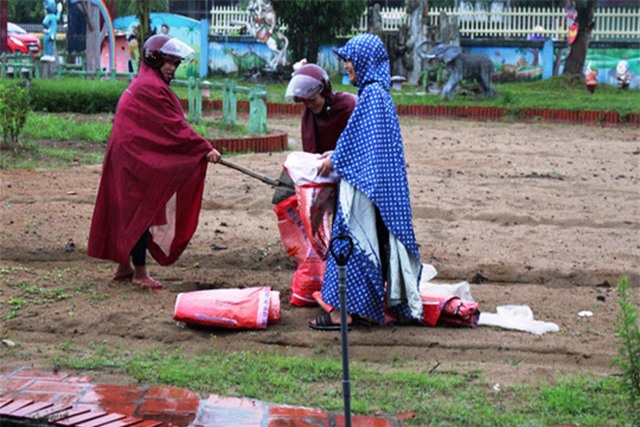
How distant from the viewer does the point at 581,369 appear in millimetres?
5312

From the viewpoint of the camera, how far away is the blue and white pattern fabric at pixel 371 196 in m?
5.90

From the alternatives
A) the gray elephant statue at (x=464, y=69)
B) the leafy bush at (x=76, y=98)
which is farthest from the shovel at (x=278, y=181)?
the gray elephant statue at (x=464, y=69)

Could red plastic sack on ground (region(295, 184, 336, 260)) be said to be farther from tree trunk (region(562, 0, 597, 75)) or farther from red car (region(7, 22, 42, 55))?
red car (region(7, 22, 42, 55))

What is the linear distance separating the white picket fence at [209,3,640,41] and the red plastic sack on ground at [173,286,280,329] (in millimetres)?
23494

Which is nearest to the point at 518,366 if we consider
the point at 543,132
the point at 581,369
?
the point at 581,369

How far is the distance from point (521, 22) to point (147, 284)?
83.1 feet

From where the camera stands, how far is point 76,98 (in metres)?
16.9

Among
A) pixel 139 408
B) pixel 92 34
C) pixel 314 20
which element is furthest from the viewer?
pixel 314 20

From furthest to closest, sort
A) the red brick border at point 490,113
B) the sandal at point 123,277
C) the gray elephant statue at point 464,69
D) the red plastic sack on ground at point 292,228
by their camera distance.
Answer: the gray elephant statue at point 464,69, the red brick border at point 490,113, the sandal at point 123,277, the red plastic sack on ground at point 292,228

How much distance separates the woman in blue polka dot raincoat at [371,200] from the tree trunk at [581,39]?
21979mm

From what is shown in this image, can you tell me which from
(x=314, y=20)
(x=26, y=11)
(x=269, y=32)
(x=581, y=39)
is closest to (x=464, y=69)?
(x=581, y=39)

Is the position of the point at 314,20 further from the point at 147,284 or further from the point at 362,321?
the point at 362,321

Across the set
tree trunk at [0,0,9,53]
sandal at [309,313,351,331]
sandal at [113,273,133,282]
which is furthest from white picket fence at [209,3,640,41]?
sandal at [309,313,351,331]

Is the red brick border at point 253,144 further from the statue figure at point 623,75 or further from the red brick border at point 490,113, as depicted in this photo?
the statue figure at point 623,75
